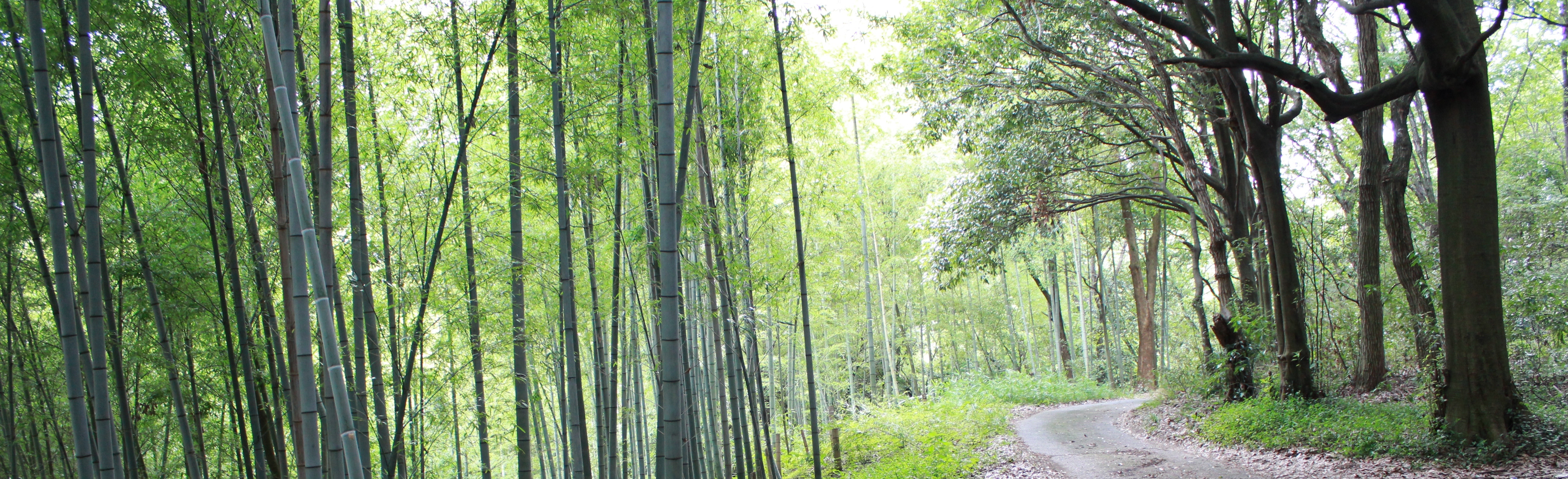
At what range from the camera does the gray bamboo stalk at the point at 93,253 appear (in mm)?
2102

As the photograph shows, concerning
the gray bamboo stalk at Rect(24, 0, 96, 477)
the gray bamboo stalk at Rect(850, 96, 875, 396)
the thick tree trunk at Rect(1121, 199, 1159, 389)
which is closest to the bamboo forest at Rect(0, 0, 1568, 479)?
the gray bamboo stalk at Rect(24, 0, 96, 477)

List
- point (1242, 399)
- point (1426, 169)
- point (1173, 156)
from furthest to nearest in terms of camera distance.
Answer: point (1426, 169) → point (1173, 156) → point (1242, 399)

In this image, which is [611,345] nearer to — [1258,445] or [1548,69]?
[1258,445]

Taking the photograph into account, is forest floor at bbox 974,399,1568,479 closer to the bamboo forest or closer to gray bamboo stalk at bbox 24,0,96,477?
the bamboo forest

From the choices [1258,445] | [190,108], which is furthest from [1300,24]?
[190,108]

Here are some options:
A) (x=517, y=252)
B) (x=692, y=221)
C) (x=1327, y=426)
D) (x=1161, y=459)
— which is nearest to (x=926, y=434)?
(x=1161, y=459)

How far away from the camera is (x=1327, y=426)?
16.1 ft

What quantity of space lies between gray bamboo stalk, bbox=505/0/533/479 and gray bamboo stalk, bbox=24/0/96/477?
4.25 ft

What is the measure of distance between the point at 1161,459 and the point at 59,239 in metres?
6.12

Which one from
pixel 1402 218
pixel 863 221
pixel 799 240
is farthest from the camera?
pixel 863 221

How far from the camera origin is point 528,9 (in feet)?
10.6

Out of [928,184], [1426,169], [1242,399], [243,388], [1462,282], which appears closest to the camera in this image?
[1462,282]

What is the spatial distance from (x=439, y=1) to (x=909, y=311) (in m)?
12.8

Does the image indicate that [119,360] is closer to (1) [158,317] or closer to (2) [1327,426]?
(1) [158,317]
